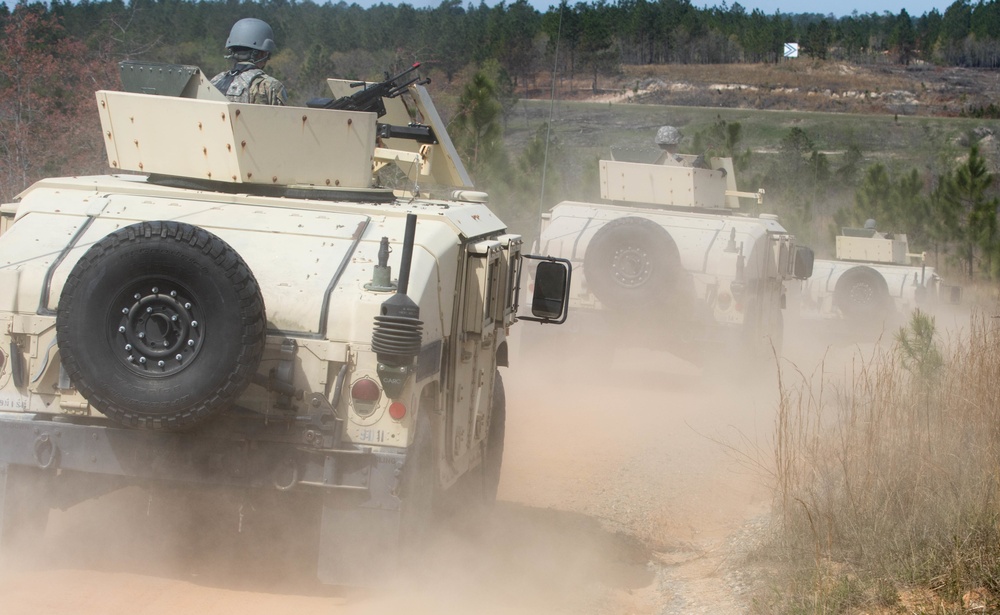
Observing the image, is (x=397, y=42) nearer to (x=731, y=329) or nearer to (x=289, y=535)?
(x=731, y=329)

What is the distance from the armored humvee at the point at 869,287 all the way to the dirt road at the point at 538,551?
10.8 metres

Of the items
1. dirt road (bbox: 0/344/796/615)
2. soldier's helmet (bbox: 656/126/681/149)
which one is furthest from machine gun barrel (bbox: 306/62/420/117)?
soldier's helmet (bbox: 656/126/681/149)

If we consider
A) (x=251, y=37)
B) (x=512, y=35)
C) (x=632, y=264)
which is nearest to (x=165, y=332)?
(x=251, y=37)

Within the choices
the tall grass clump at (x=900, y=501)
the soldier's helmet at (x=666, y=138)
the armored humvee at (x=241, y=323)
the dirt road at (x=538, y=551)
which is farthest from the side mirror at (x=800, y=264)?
the armored humvee at (x=241, y=323)

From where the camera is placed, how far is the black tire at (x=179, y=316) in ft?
17.3

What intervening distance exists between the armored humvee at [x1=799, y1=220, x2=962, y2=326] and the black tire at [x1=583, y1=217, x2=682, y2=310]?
10.1 metres

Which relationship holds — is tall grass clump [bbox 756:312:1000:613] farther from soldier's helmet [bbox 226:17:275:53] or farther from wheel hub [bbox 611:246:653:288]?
wheel hub [bbox 611:246:653:288]

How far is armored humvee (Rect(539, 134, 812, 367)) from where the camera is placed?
47.2 ft

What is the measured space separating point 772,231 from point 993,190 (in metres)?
42.1

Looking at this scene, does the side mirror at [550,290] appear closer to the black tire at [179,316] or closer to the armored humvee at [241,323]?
the armored humvee at [241,323]

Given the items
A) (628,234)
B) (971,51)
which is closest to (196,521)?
(628,234)

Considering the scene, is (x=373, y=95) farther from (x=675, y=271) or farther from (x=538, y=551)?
(x=675, y=271)

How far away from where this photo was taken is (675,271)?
47.0ft

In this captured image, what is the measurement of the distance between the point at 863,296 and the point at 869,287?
0.21 metres
